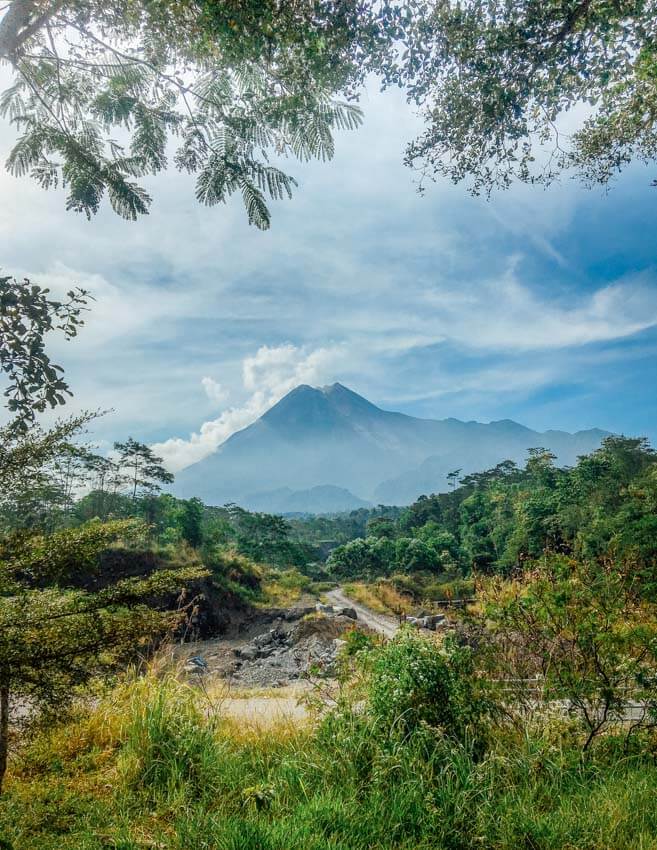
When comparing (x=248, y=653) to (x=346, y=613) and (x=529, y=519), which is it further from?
(x=529, y=519)

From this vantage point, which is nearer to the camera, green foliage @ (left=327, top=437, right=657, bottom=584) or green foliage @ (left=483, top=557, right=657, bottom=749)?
green foliage @ (left=483, top=557, right=657, bottom=749)

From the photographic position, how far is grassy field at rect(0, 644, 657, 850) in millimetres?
2393

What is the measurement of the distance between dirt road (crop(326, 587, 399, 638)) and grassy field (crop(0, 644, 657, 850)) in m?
13.6

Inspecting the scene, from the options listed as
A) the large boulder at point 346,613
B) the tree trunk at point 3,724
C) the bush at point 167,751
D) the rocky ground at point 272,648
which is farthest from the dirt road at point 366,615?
the tree trunk at point 3,724

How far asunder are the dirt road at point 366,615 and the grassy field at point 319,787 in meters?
13.6

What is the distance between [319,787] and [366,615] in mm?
22675

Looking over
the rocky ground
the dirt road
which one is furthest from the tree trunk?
the dirt road

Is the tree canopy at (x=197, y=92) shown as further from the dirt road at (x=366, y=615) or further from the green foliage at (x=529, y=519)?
the dirt road at (x=366, y=615)

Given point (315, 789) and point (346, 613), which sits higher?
point (315, 789)

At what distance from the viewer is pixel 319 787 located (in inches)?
114

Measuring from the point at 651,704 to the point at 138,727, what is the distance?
365 cm

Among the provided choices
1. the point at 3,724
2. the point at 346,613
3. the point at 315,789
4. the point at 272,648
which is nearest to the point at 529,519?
the point at 346,613

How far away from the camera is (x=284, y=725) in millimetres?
4156

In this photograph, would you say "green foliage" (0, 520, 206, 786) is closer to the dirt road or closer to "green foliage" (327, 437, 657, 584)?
"green foliage" (327, 437, 657, 584)
